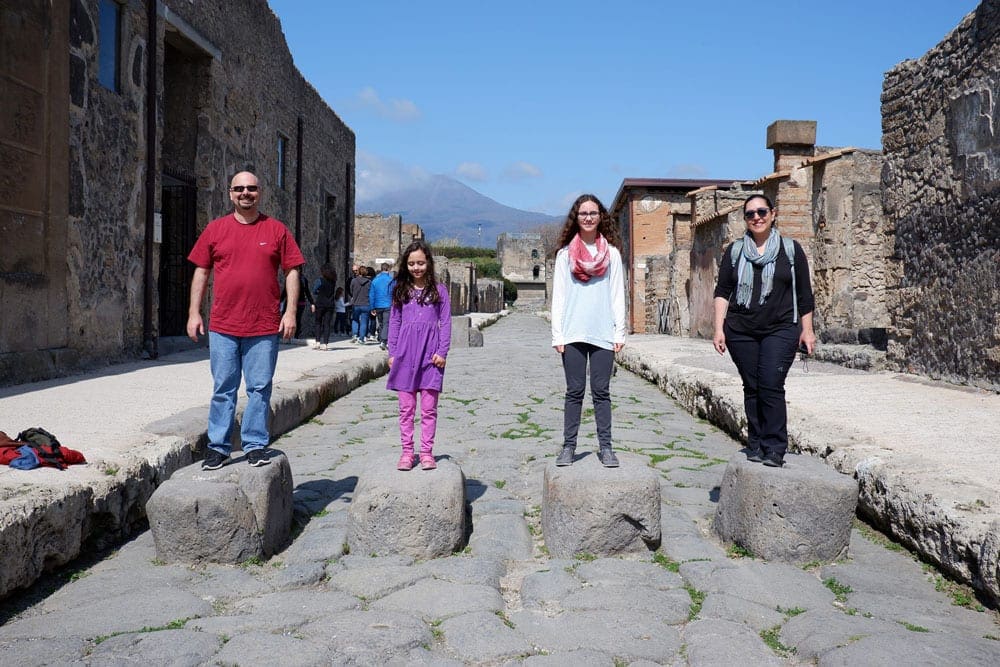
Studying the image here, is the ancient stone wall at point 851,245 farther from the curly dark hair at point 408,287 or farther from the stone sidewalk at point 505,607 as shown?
the curly dark hair at point 408,287

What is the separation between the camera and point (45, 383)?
6.98 m

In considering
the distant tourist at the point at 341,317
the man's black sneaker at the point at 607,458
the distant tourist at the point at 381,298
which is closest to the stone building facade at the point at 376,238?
the distant tourist at the point at 341,317

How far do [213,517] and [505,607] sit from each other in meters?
1.27

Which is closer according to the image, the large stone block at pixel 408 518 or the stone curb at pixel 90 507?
Answer: the stone curb at pixel 90 507

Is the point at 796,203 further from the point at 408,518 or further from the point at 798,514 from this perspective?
the point at 408,518

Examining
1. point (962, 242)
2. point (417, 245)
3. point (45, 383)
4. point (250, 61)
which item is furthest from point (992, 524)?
point (250, 61)

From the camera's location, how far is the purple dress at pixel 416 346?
4.08 m

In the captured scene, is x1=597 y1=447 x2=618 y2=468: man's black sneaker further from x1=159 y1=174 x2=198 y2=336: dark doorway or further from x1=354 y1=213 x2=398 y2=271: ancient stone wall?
x1=354 y1=213 x2=398 y2=271: ancient stone wall

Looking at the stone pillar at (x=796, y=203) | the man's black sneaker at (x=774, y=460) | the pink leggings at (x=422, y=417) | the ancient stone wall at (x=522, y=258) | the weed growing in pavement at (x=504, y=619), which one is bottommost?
the weed growing in pavement at (x=504, y=619)

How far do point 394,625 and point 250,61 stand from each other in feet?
44.0

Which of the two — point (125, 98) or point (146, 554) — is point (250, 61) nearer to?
point (125, 98)

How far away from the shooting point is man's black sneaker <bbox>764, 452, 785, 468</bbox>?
3621 mm

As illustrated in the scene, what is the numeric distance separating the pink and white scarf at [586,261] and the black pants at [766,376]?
689 mm

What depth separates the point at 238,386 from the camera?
3.80m
